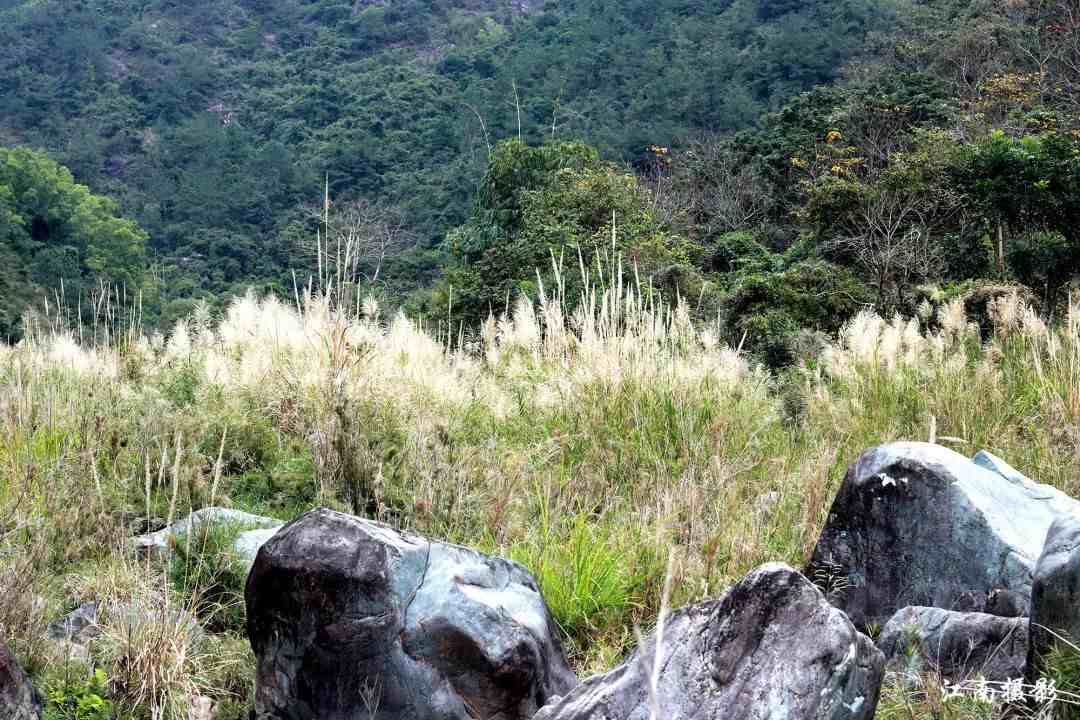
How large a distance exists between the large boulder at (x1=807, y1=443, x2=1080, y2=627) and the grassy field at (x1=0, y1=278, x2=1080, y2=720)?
303mm

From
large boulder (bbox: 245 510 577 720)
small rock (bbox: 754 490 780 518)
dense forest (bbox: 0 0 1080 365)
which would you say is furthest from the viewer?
dense forest (bbox: 0 0 1080 365)

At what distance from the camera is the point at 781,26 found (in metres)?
39.5

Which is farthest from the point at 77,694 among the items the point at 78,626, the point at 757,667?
the point at 757,667

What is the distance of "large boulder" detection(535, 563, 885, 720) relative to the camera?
2012 mm

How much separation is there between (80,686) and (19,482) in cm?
126

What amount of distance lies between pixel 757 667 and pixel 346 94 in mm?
49005

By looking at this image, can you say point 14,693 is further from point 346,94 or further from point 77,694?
point 346,94

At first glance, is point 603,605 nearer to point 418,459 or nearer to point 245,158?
point 418,459

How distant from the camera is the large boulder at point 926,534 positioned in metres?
3.14

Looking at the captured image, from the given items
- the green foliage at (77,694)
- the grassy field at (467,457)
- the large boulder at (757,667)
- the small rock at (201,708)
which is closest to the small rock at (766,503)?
the grassy field at (467,457)

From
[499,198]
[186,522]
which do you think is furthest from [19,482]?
[499,198]

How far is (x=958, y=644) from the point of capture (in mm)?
2713

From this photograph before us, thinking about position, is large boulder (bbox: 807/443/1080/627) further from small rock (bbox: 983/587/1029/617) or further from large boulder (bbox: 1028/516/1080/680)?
large boulder (bbox: 1028/516/1080/680)

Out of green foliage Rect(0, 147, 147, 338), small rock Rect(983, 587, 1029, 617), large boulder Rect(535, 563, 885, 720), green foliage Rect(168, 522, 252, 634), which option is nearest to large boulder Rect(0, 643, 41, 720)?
green foliage Rect(168, 522, 252, 634)
